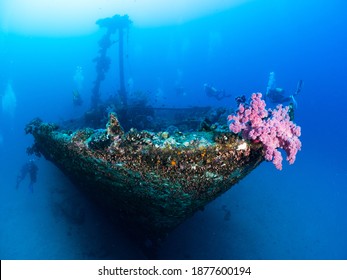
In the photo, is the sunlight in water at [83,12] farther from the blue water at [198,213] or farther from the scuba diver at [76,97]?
the scuba diver at [76,97]

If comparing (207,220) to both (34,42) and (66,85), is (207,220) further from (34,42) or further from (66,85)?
(34,42)

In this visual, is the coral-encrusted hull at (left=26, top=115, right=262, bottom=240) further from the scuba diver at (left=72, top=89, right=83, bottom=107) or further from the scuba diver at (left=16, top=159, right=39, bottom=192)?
the scuba diver at (left=72, top=89, right=83, bottom=107)

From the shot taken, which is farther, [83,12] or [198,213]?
[83,12]

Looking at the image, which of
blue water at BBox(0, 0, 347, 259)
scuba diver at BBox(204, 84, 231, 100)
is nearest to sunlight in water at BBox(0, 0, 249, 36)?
blue water at BBox(0, 0, 347, 259)

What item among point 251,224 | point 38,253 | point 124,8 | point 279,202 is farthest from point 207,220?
point 124,8

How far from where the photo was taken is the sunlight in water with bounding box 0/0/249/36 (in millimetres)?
88163

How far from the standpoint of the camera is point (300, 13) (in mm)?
128250

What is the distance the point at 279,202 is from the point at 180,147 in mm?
10059

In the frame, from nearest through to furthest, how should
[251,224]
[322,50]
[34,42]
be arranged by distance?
[251,224], [34,42], [322,50]

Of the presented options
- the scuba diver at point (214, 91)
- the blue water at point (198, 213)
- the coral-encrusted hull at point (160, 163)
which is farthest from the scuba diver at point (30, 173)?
the scuba diver at point (214, 91)

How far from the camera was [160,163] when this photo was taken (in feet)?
12.4

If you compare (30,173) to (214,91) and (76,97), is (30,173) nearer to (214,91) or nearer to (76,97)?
(76,97)

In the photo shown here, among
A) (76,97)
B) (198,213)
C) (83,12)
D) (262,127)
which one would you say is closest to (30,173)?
(76,97)

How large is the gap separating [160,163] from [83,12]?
132 meters
